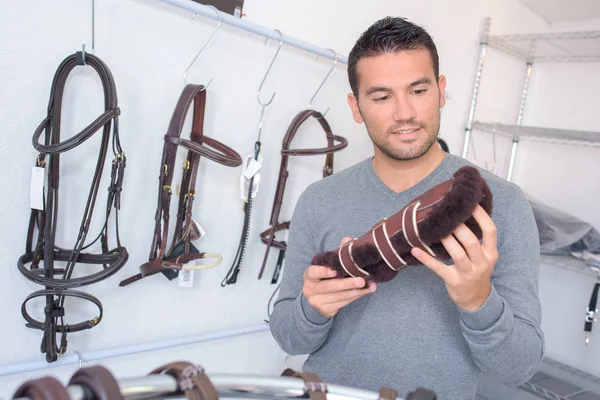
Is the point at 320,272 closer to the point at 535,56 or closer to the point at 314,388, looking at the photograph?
the point at 314,388

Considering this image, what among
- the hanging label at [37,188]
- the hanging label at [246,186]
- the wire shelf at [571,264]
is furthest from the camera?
the wire shelf at [571,264]

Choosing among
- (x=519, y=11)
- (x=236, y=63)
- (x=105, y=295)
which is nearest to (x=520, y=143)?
(x=519, y=11)

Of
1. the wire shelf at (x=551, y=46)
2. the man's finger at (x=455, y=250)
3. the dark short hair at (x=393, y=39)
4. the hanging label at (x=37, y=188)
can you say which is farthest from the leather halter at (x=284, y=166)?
the wire shelf at (x=551, y=46)

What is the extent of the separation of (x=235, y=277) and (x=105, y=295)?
0.36 m

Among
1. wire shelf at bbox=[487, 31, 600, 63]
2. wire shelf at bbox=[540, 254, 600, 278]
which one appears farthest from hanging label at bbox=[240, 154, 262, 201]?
wire shelf at bbox=[487, 31, 600, 63]

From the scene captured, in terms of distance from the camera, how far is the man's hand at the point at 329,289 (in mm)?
784

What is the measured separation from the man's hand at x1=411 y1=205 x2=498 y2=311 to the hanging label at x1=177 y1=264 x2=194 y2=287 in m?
0.85

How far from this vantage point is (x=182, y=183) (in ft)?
4.33

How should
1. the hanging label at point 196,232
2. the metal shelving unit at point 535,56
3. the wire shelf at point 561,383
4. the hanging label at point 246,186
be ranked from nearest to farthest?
the hanging label at point 196,232 → the hanging label at point 246,186 → the wire shelf at point 561,383 → the metal shelving unit at point 535,56

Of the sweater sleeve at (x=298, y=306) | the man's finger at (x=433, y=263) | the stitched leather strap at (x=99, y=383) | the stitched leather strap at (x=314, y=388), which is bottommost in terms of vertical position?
the sweater sleeve at (x=298, y=306)

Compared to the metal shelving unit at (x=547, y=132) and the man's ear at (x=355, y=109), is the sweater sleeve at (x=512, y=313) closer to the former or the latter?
the man's ear at (x=355, y=109)

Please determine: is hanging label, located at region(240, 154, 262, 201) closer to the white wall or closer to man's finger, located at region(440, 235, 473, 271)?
the white wall

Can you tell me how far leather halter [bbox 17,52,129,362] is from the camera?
1.07m

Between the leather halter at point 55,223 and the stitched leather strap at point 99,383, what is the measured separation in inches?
28.8
